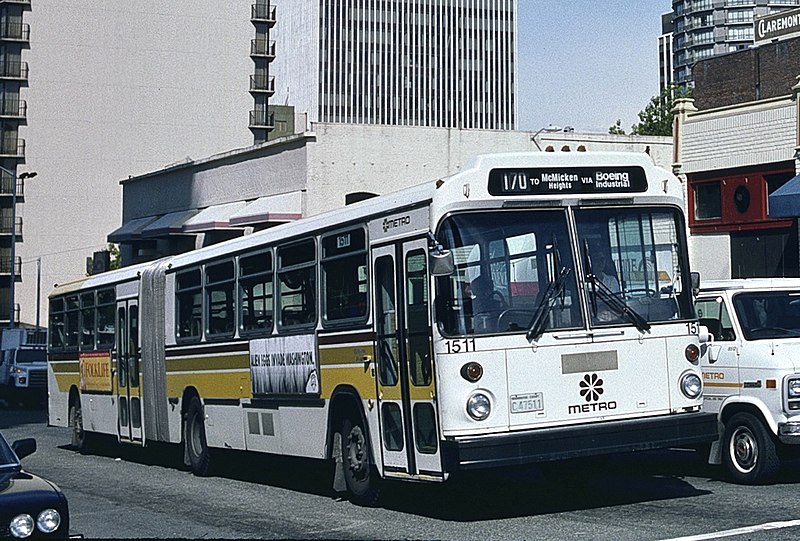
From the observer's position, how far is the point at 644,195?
40.8 feet

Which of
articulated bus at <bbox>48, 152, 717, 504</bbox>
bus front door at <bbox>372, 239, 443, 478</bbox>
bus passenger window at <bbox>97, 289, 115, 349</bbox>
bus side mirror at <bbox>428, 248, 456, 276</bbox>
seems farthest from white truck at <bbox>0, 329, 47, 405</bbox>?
bus side mirror at <bbox>428, 248, 456, 276</bbox>

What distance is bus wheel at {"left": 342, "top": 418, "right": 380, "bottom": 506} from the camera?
13133 millimetres

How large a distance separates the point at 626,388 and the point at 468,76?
138 meters

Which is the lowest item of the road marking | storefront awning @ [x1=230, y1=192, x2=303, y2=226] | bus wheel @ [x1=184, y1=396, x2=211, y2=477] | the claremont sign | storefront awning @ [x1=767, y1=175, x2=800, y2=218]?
the road marking

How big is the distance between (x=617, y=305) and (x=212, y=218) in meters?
34.0

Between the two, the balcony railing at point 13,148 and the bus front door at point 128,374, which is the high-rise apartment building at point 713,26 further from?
the bus front door at point 128,374

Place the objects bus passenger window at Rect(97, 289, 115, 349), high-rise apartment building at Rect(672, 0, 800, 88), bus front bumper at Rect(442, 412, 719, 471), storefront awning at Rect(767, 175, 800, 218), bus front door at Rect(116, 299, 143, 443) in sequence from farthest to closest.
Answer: high-rise apartment building at Rect(672, 0, 800, 88)
storefront awning at Rect(767, 175, 800, 218)
bus passenger window at Rect(97, 289, 115, 349)
bus front door at Rect(116, 299, 143, 443)
bus front bumper at Rect(442, 412, 719, 471)

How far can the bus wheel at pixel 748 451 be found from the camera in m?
13.3

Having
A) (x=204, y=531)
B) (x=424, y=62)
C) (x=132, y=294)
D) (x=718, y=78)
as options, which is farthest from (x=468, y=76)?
(x=204, y=531)

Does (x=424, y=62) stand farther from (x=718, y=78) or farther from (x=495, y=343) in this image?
(x=495, y=343)

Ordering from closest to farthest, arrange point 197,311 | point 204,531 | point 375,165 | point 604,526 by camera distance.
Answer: point 604,526 < point 204,531 < point 197,311 < point 375,165

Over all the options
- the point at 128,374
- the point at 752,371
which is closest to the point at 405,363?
the point at 752,371

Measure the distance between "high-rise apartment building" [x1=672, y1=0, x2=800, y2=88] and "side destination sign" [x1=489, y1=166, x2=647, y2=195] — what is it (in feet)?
551

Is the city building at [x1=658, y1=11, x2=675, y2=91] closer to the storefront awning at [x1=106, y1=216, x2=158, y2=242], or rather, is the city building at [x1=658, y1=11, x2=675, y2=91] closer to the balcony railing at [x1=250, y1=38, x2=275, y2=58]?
the balcony railing at [x1=250, y1=38, x2=275, y2=58]
